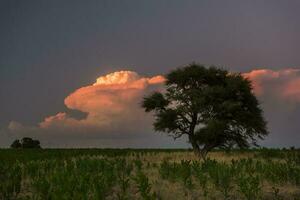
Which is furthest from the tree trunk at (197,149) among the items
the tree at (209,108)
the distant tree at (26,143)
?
the distant tree at (26,143)

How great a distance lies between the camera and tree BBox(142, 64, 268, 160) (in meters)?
41.9

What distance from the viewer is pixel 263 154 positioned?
41.5m

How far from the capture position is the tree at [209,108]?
137 ft

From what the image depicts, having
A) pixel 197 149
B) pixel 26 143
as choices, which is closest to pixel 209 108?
pixel 197 149

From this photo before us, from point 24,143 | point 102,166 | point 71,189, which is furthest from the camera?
point 24,143

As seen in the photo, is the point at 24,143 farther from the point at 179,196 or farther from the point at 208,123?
the point at 179,196

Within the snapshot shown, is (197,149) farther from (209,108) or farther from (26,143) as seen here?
(26,143)

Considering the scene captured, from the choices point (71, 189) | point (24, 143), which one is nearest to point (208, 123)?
point (71, 189)

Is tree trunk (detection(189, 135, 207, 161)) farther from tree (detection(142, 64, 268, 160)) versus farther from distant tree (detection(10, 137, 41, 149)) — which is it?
distant tree (detection(10, 137, 41, 149))

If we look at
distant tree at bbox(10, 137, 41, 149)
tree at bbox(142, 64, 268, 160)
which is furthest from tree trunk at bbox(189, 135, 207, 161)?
distant tree at bbox(10, 137, 41, 149)

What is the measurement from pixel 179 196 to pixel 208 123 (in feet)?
85.3

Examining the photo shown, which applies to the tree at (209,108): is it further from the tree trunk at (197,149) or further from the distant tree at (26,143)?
the distant tree at (26,143)

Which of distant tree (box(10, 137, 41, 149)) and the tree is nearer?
the tree

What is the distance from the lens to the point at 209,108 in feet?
139
